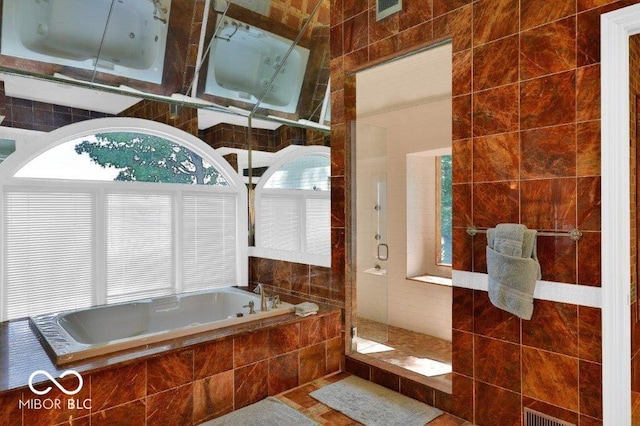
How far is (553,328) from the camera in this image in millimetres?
2125

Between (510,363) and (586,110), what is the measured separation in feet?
4.44

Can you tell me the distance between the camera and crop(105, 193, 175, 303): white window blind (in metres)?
3.43

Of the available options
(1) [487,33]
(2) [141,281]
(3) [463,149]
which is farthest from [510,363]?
(2) [141,281]

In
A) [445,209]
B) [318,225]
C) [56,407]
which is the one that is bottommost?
[56,407]

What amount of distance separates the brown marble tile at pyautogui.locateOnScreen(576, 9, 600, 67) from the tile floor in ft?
6.74

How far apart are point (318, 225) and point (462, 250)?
1372mm

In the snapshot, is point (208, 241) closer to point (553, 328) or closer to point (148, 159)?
point (148, 159)

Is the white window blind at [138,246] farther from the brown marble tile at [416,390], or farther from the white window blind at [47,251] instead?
the brown marble tile at [416,390]

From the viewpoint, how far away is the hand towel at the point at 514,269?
6.94 feet

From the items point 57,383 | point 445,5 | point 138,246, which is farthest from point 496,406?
point 138,246

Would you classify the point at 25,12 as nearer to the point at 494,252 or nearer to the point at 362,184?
the point at 362,184

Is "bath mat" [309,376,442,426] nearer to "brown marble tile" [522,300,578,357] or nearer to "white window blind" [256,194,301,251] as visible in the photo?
"brown marble tile" [522,300,578,357]

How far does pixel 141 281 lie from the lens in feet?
11.8

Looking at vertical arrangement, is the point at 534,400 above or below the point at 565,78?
below
